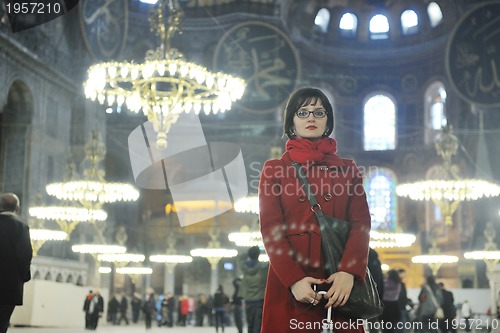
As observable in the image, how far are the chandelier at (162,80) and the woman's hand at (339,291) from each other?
34.9 ft

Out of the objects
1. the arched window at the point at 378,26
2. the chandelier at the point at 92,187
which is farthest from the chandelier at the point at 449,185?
the arched window at the point at 378,26

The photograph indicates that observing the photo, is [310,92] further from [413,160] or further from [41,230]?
[413,160]

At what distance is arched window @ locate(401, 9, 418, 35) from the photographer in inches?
1137

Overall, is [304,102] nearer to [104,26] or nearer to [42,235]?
[42,235]

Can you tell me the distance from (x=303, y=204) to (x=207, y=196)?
24.9m

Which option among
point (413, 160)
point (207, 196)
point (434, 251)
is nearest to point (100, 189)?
point (434, 251)

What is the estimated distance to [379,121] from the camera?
29.8 meters

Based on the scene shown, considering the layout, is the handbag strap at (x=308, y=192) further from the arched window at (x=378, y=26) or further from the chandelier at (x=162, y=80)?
the arched window at (x=378, y=26)

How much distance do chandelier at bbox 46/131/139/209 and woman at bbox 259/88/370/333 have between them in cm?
1284

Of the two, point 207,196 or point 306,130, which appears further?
point 207,196

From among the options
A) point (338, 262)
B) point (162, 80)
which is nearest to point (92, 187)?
point (162, 80)

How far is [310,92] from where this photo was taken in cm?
258

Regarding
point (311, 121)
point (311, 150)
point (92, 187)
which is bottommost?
point (311, 150)

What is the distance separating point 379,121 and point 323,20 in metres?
4.47
